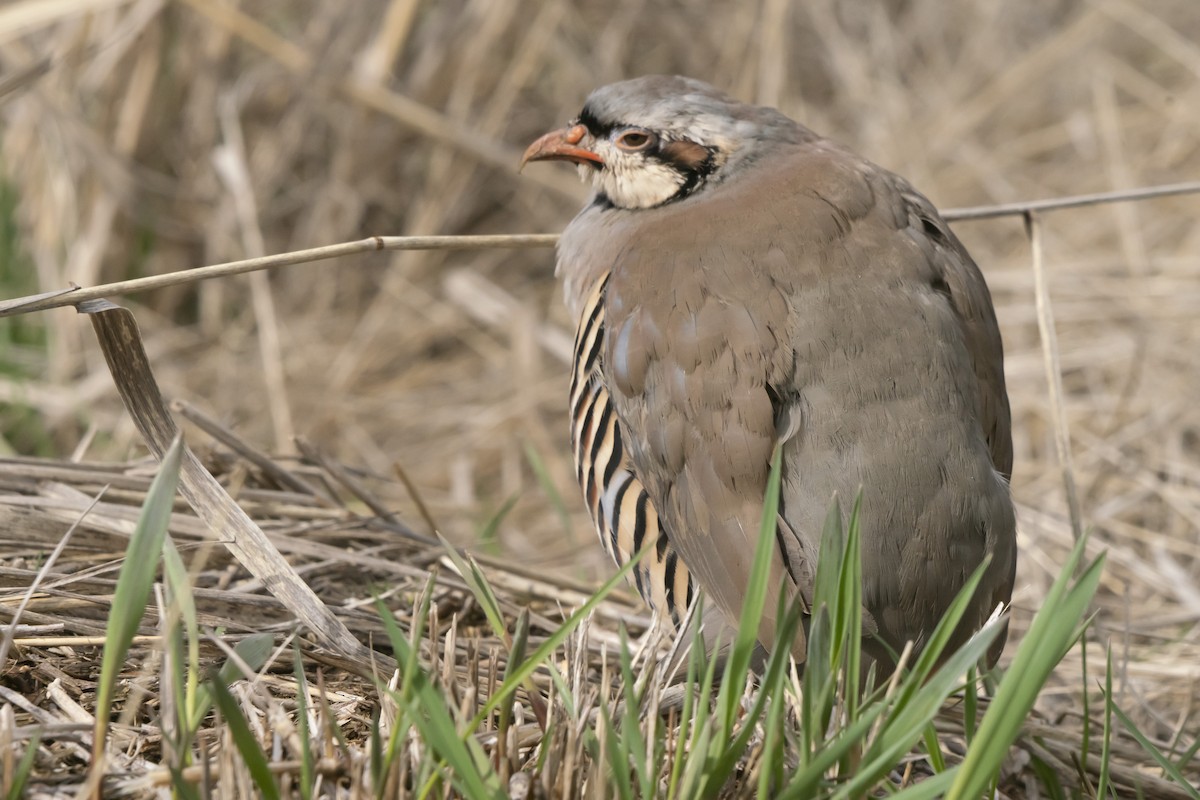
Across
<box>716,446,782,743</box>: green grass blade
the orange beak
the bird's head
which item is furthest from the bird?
<box>716,446,782,743</box>: green grass blade

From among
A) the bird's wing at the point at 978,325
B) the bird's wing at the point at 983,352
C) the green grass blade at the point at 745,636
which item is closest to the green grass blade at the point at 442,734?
the green grass blade at the point at 745,636

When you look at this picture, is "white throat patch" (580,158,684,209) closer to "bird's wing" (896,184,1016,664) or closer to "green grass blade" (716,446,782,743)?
"bird's wing" (896,184,1016,664)

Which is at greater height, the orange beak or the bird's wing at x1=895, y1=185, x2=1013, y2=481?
the orange beak

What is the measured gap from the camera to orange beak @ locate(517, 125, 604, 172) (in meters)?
3.44

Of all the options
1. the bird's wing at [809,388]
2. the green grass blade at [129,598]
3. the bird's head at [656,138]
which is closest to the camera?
the green grass blade at [129,598]

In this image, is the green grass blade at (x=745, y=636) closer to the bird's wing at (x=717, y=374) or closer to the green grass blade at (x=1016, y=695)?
the green grass blade at (x=1016, y=695)

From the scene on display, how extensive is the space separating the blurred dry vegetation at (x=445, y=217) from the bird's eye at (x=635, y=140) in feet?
5.66

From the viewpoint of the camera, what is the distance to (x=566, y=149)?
11.3 ft

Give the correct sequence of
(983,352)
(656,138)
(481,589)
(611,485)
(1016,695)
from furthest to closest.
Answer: (656,138) < (611,485) < (983,352) < (481,589) < (1016,695)

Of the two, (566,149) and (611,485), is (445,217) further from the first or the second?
(611,485)

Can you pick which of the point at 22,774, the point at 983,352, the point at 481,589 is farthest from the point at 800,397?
the point at 22,774

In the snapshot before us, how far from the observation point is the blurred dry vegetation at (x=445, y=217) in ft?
17.7

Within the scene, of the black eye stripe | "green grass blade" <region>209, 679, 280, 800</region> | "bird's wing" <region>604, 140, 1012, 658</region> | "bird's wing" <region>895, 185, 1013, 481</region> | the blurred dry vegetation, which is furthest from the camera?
the blurred dry vegetation

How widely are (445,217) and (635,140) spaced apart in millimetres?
3559
